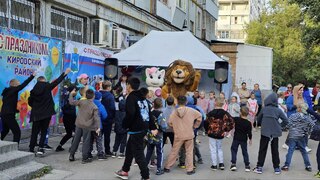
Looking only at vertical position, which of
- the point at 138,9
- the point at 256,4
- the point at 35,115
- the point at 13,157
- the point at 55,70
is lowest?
the point at 13,157

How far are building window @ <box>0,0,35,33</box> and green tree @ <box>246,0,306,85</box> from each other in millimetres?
26475

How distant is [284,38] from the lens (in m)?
36.2

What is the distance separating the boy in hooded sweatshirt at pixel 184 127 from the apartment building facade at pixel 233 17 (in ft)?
236

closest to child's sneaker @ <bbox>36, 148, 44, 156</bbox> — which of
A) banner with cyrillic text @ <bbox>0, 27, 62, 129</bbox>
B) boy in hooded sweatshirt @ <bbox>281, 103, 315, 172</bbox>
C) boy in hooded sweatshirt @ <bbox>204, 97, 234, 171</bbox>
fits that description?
banner with cyrillic text @ <bbox>0, 27, 62, 129</bbox>

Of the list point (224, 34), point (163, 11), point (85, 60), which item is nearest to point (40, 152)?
point (85, 60)

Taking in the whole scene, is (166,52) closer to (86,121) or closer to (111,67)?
(111,67)

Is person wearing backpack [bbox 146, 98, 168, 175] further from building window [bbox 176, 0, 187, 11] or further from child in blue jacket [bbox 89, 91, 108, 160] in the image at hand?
building window [bbox 176, 0, 187, 11]

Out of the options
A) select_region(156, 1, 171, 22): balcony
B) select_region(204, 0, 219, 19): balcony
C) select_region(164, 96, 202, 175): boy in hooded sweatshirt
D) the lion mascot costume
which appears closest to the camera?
select_region(164, 96, 202, 175): boy in hooded sweatshirt

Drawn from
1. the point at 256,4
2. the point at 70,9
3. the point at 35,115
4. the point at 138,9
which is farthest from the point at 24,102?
the point at 256,4

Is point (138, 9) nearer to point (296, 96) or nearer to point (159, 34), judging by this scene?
point (159, 34)

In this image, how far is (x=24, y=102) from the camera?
10.3m

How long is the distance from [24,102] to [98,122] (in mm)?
2345

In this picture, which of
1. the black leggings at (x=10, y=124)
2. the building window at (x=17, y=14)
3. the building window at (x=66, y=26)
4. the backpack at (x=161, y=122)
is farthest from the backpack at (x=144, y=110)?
the building window at (x=66, y=26)

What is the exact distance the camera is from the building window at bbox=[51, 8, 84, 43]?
13953mm
